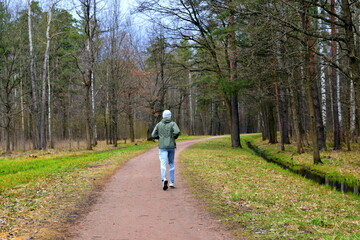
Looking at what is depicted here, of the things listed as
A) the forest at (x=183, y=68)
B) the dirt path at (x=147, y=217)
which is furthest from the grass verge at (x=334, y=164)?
the dirt path at (x=147, y=217)

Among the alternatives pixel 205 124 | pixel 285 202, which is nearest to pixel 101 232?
pixel 285 202

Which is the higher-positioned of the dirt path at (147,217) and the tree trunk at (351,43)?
the tree trunk at (351,43)

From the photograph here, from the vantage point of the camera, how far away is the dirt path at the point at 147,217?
483 cm

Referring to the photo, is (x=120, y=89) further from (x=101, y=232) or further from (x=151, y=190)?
(x=101, y=232)

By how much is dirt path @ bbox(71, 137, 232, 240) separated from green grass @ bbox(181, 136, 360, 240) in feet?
1.25

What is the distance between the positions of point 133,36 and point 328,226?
33.0 meters

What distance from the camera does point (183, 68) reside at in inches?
1006

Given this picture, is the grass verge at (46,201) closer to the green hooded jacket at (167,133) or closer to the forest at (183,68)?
the green hooded jacket at (167,133)

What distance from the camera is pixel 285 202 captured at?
745 cm

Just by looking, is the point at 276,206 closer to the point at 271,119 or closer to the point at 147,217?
the point at 147,217

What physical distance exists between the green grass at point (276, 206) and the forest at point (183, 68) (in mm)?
4169

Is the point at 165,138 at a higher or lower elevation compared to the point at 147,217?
higher

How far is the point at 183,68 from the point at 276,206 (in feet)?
64.4

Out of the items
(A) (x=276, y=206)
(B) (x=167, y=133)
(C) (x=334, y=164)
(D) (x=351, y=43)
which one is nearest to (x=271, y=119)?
(C) (x=334, y=164)
